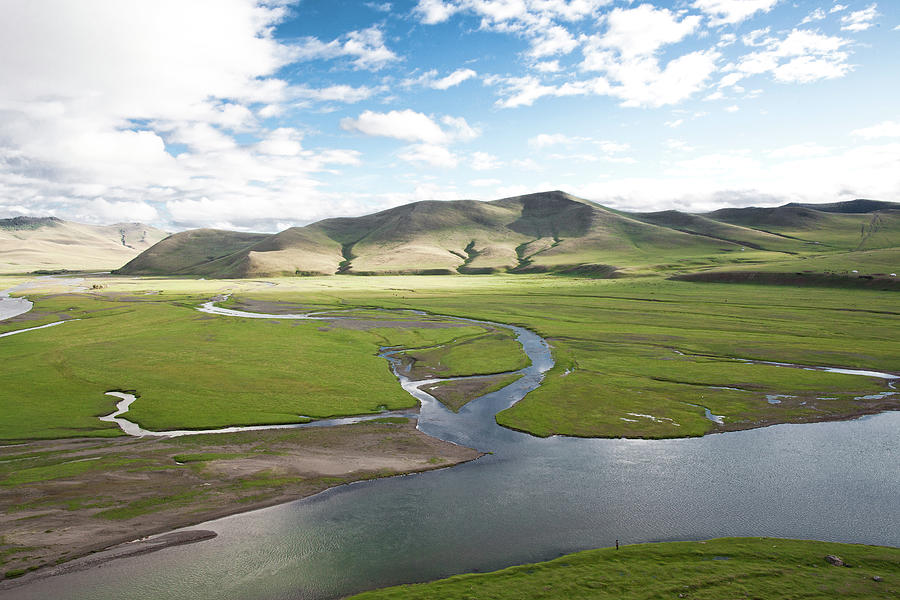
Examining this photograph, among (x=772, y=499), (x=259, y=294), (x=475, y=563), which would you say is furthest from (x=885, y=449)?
(x=259, y=294)

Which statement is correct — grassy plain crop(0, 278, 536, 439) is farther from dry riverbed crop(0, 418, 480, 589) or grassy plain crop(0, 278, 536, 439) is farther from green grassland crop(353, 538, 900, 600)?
green grassland crop(353, 538, 900, 600)

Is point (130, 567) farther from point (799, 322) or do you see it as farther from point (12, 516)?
point (799, 322)

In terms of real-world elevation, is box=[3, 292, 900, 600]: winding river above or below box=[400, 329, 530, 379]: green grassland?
below

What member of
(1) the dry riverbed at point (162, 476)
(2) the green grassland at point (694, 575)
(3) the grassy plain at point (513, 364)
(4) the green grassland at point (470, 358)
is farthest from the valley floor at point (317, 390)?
(2) the green grassland at point (694, 575)

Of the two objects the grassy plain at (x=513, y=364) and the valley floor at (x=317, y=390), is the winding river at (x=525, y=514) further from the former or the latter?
the grassy plain at (x=513, y=364)

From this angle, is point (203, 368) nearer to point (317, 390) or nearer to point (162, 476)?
point (317, 390)

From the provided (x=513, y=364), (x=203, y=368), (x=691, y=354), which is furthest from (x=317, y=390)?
(x=691, y=354)

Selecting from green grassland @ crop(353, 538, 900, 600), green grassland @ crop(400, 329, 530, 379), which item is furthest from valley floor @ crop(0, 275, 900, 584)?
green grassland @ crop(353, 538, 900, 600)
